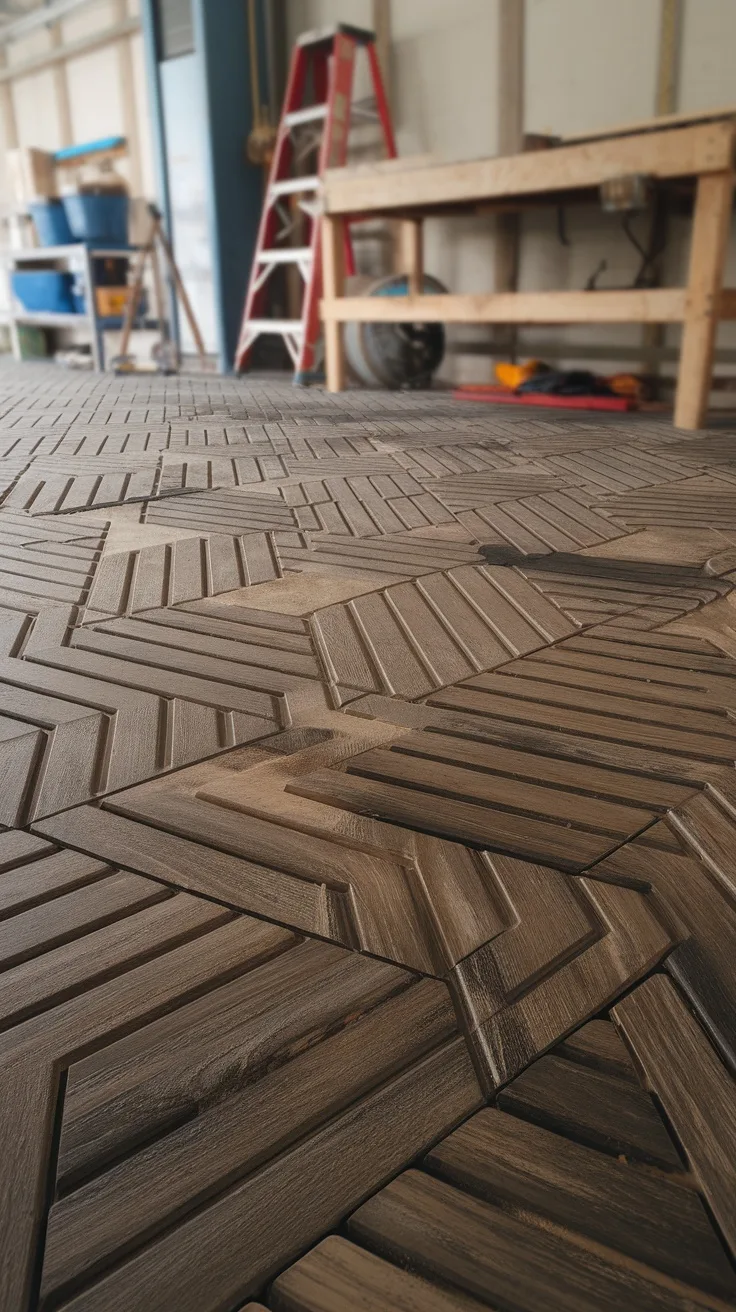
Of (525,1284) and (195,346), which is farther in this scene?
(195,346)

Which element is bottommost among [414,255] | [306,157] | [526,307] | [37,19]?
[526,307]

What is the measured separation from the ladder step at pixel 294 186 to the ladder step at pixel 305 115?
1.27ft

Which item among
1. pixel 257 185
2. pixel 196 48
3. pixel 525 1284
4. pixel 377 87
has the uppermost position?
pixel 196 48

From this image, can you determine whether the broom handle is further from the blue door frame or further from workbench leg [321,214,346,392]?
workbench leg [321,214,346,392]

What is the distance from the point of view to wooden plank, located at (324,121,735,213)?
12.7ft

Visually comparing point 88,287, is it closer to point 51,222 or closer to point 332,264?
point 51,222

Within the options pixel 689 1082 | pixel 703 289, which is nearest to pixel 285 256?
pixel 703 289

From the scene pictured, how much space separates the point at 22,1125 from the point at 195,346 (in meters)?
8.81

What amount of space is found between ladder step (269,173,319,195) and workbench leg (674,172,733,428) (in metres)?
3.55

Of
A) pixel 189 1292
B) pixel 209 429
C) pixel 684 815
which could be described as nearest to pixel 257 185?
pixel 209 429

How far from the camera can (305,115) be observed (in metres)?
6.84

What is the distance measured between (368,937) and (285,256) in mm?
7009

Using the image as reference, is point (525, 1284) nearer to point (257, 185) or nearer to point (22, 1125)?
point (22, 1125)

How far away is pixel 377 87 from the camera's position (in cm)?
670
